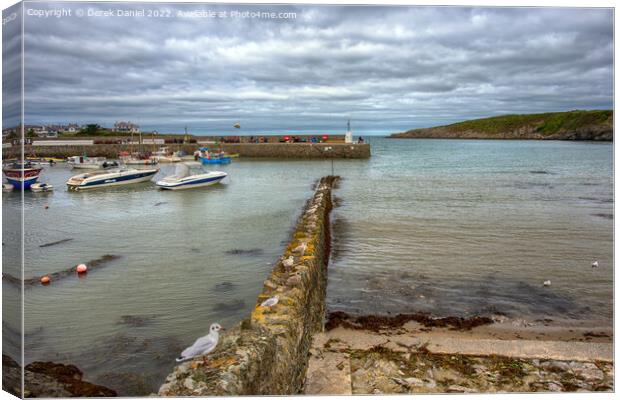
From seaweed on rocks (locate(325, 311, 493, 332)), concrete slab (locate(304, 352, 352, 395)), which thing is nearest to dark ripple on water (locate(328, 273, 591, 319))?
seaweed on rocks (locate(325, 311, 493, 332))

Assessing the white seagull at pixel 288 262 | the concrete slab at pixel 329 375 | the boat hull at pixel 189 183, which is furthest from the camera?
the boat hull at pixel 189 183

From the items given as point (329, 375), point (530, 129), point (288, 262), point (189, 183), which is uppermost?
point (530, 129)

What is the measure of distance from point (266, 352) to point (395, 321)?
2720 mm

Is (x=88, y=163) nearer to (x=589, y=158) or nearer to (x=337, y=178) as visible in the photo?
(x=337, y=178)

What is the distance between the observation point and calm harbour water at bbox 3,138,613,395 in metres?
5.19

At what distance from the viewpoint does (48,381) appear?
13.2 ft

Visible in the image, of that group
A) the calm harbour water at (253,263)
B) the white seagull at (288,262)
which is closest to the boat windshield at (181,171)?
the calm harbour water at (253,263)

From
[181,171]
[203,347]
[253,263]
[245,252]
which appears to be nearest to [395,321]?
[203,347]

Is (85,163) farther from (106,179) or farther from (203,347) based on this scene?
(203,347)

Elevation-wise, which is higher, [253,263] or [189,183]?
[189,183]

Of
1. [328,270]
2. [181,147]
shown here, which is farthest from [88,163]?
[328,270]

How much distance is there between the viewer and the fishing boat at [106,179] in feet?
67.6

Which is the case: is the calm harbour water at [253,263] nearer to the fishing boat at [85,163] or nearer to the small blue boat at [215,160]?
the fishing boat at [85,163]

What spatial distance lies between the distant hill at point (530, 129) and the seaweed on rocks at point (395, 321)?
1551 centimetres
